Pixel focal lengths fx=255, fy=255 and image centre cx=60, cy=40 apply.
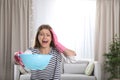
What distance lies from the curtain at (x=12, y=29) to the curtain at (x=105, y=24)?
178 cm

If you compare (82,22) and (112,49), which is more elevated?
(82,22)

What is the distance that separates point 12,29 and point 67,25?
1393mm

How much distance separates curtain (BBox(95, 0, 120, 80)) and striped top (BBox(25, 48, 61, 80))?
4.96 metres

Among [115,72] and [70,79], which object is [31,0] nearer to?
[70,79]

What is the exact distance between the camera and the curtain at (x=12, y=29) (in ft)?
20.9

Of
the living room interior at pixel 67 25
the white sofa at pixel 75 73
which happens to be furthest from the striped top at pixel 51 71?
the living room interior at pixel 67 25

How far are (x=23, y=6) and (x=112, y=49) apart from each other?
243cm

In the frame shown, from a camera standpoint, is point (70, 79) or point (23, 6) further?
point (23, 6)

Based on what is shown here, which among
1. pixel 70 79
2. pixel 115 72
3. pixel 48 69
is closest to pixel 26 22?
pixel 70 79

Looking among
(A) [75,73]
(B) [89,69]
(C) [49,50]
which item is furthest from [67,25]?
(C) [49,50]

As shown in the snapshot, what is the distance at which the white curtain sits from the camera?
21.3ft

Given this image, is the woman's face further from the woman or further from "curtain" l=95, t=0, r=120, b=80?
"curtain" l=95, t=0, r=120, b=80

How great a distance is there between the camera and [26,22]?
6363mm

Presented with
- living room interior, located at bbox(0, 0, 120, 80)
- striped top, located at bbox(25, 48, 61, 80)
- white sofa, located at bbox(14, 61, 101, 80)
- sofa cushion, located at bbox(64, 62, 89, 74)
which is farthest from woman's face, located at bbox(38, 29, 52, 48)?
living room interior, located at bbox(0, 0, 120, 80)
